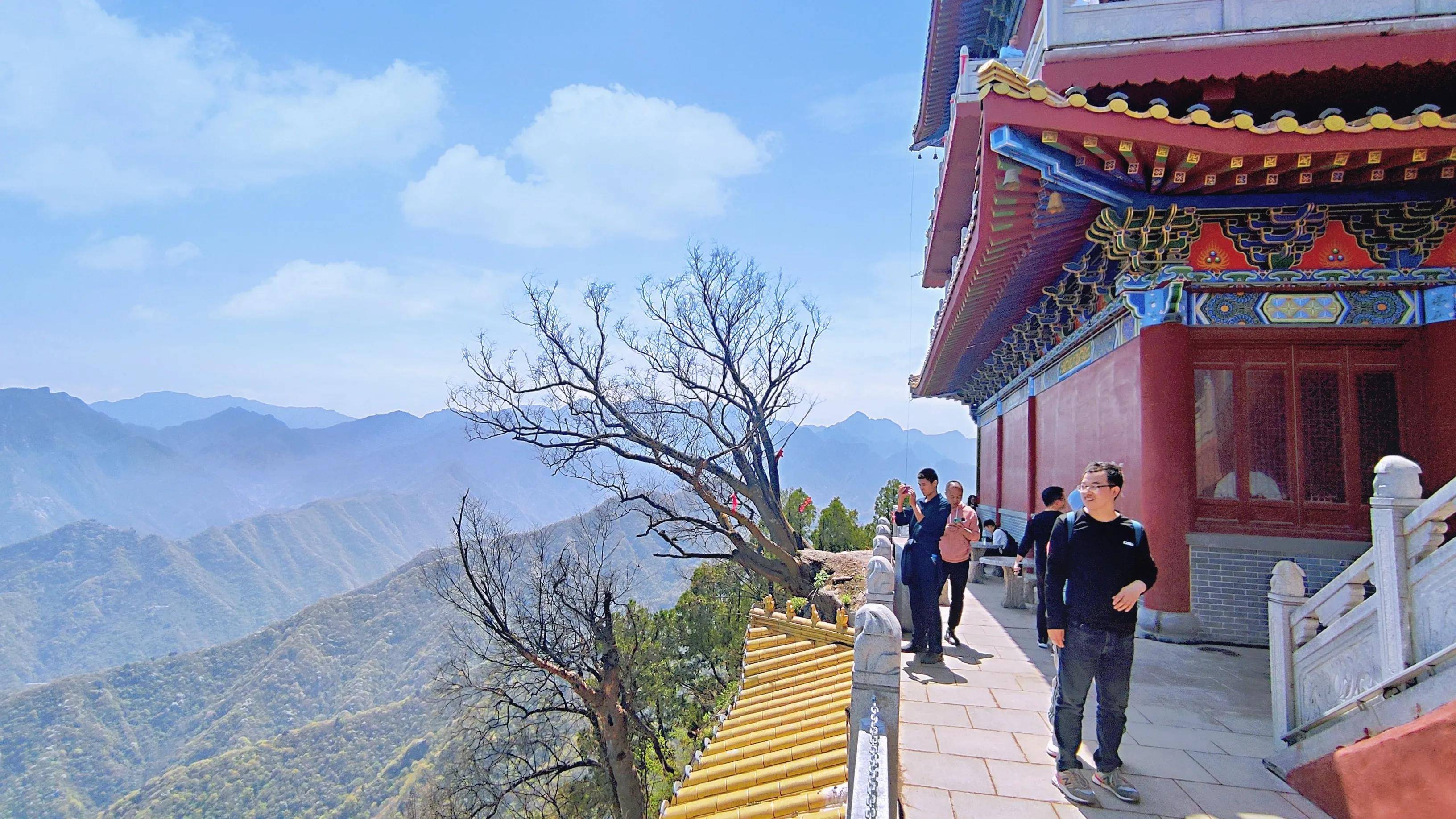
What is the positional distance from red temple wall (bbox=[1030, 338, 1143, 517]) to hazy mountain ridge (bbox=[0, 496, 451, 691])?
162m

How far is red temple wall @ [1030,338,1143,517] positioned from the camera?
666 centimetres

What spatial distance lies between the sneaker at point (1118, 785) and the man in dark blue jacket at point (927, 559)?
194 centimetres

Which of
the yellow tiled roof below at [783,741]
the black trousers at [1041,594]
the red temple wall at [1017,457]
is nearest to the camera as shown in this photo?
the yellow tiled roof below at [783,741]

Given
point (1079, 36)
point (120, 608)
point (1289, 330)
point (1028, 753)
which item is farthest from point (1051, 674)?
point (120, 608)

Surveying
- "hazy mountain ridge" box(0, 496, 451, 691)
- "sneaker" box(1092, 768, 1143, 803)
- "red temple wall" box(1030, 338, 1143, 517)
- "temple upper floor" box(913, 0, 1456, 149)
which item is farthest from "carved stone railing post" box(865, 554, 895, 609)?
"hazy mountain ridge" box(0, 496, 451, 691)

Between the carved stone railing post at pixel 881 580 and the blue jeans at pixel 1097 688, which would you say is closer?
the blue jeans at pixel 1097 688

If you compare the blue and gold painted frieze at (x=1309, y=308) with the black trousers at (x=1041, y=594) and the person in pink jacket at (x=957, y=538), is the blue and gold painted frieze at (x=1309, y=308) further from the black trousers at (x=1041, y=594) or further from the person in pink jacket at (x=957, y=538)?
the black trousers at (x=1041, y=594)

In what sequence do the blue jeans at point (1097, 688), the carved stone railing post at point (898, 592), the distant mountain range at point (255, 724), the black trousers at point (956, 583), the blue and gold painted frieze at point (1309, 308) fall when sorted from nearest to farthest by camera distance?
the blue jeans at point (1097, 688)
the black trousers at point (956, 583)
the carved stone railing post at point (898, 592)
the blue and gold painted frieze at point (1309, 308)
the distant mountain range at point (255, 724)

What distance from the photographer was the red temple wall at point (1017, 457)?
11.1m

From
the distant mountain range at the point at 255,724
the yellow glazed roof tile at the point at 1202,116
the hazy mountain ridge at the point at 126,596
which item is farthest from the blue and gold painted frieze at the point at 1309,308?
the hazy mountain ridge at the point at 126,596

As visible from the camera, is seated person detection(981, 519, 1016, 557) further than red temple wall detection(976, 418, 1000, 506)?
No

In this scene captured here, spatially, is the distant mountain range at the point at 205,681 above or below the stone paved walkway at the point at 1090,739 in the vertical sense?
below

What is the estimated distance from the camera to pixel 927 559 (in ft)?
17.9

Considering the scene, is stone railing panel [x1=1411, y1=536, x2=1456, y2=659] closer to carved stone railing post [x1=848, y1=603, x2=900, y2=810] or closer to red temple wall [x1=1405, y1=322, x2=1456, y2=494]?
carved stone railing post [x1=848, y1=603, x2=900, y2=810]
